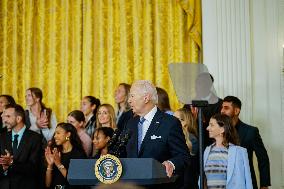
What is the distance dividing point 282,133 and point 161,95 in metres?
2.31

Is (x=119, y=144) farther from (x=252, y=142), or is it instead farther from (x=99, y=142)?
(x=252, y=142)

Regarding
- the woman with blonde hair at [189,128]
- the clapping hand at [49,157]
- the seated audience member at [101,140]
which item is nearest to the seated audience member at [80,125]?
the seated audience member at [101,140]

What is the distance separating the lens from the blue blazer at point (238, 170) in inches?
241

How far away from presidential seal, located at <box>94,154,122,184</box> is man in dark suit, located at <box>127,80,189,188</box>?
1.71 ft

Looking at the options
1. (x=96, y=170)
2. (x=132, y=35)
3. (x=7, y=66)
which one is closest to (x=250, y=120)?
(x=132, y=35)

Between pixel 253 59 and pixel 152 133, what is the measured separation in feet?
14.9

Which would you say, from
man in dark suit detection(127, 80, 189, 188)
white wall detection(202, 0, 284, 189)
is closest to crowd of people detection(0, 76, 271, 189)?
man in dark suit detection(127, 80, 189, 188)

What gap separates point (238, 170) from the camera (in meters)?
6.14

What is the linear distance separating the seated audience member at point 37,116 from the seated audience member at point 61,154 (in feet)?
3.52

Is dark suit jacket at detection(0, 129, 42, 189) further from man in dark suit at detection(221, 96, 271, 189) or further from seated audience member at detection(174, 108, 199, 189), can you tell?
man in dark suit at detection(221, 96, 271, 189)

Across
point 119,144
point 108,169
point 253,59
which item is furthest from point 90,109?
point 108,169

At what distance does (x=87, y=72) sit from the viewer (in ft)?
31.8

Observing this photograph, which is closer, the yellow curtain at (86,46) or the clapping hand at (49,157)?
the clapping hand at (49,157)

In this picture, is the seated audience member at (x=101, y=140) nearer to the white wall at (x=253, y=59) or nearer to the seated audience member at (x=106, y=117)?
the seated audience member at (x=106, y=117)
